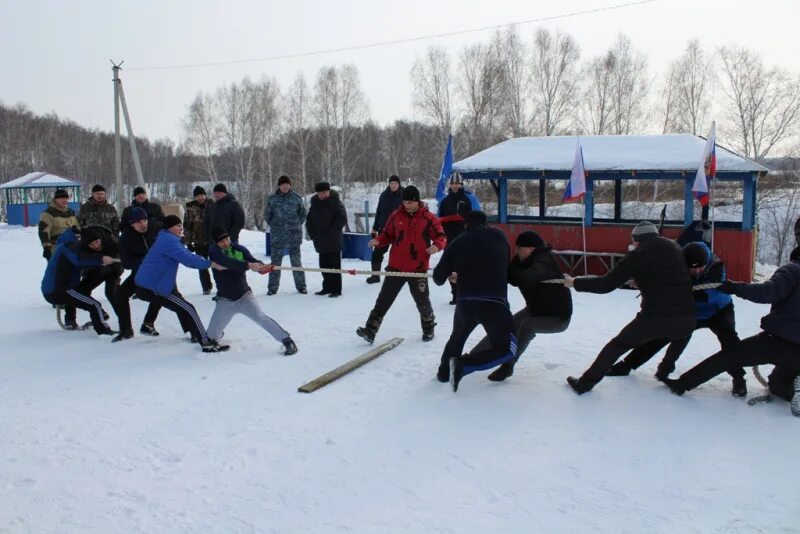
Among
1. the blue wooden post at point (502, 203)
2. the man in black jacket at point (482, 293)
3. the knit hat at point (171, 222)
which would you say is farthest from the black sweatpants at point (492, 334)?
the blue wooden post at point (502, 203)

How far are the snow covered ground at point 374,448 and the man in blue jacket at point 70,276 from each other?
893mm

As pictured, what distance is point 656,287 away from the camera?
4938mm

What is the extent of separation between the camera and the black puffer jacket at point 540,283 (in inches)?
209

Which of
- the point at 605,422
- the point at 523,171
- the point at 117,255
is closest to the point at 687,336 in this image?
the point at 605,422

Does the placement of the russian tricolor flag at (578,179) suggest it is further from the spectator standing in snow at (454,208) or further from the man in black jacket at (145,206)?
the man in black jacket at (145,206)

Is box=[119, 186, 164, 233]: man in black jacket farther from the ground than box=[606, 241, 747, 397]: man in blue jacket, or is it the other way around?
box=[119, 186, 164, 233]: man in black jacket

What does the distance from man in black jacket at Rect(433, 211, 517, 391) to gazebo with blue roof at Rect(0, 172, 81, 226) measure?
26.7m

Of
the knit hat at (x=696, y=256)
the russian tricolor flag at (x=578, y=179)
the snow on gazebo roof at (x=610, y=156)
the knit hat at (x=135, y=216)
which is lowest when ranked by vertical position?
the knit hat at (x=696, y=256)

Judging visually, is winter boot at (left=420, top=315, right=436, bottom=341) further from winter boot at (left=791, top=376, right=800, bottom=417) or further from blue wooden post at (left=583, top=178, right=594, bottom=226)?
blue wooden post at (left=583, top=178, right=594, bottom=226)

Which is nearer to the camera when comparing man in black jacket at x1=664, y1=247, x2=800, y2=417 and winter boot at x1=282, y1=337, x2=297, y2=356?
man in black jacket at x1=664, y1=247, x2=800, y2=417

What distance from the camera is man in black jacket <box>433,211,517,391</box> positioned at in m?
5.19

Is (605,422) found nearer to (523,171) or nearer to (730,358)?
(730,358)

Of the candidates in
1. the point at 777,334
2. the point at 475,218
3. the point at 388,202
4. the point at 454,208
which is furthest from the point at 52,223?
the point at 777,334

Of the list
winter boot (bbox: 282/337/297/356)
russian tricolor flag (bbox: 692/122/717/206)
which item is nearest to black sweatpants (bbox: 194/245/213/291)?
winter boot (bbox: 282/337/297/356)
